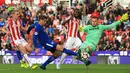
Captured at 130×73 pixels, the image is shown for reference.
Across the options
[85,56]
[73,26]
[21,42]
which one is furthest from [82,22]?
[85,56]

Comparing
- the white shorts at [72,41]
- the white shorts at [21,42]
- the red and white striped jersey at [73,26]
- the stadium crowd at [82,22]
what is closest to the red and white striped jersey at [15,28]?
the white shorts at [21,42]

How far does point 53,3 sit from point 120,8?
6562mm

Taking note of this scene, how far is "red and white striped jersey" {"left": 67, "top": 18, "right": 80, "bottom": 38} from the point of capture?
21.7m

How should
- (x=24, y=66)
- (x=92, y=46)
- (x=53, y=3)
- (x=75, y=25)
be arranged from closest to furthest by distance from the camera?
1. (x=92, y=46)
2. (x=24, y=66)
3. (x=75, y=25)
4. (x=53, y=3)

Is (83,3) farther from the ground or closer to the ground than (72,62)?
farther from the ground

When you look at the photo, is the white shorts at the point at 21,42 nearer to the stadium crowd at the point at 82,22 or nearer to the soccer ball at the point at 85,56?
the stadium crowd at the point at 82,22

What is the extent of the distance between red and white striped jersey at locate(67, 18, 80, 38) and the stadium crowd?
2.17m

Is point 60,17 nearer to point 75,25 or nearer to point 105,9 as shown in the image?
point 105,9

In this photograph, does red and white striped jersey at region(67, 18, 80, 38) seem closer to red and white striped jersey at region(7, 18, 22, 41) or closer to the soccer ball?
red and white striped jersey at region(7, 18, 22, 41)

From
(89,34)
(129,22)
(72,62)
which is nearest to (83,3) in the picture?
(129,22)

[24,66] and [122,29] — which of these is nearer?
[24,66]

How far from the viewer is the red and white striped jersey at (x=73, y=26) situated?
21656mm

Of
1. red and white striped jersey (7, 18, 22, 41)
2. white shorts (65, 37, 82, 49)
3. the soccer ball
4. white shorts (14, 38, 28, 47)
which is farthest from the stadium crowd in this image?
the soccer ball

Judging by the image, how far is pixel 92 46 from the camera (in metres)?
15.6
